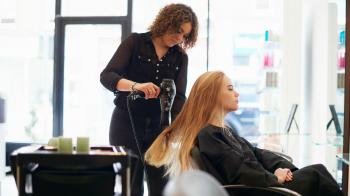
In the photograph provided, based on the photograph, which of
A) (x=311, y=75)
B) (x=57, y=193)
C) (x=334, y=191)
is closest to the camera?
(x=57, y=193)

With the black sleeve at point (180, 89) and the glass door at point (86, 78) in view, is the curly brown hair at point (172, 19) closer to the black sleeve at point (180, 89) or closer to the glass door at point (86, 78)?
the black sleeve at point (180, 89)

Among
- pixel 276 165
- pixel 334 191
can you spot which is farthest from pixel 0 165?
pixel 334 191

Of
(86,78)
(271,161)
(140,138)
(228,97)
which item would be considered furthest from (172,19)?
(86,78)

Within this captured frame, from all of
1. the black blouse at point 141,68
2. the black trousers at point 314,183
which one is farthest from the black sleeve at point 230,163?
the black blouse at point 141,68

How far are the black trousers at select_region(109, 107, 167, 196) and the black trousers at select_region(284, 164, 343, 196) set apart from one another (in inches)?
22.7

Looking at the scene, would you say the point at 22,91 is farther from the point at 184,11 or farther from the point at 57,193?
the point at 57,193

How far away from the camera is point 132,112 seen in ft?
7.06

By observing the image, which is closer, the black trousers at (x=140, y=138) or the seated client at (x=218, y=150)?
the seated client at (x=218, y=150)

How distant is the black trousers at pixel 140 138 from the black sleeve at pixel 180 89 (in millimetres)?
105

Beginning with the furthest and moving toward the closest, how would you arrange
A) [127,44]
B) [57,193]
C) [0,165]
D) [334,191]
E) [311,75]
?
[0,165] → [311,75] → [127,44] → [334,191] → [57,193]

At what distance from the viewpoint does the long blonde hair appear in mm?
2010

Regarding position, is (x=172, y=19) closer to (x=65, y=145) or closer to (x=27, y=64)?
(x=65, y=145)

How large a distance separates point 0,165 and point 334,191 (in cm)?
359

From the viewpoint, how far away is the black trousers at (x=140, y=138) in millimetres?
2121
